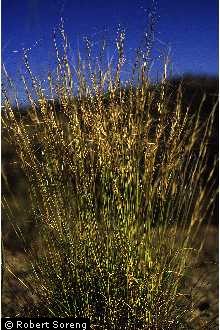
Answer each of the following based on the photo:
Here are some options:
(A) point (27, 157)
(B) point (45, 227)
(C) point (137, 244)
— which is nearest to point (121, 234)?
(C) point (137, 244)

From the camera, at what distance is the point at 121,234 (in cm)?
238

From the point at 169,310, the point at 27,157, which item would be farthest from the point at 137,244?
the point at 27,157

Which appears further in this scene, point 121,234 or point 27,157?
point 27,157

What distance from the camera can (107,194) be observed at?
98.1 inches

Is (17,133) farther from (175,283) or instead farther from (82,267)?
(175,283)

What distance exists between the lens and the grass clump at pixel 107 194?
7.86 feet

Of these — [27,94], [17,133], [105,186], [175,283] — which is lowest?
[175,283]

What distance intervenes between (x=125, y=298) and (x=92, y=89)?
105 cm

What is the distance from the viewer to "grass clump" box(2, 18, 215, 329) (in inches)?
94.3

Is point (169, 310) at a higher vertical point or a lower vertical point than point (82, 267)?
lower

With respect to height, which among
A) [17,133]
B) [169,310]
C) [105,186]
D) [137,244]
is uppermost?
[17,133]

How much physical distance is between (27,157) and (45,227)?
1.22 ft

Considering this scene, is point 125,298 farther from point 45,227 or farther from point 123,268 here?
point 45,227

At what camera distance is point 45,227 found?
102 inches
